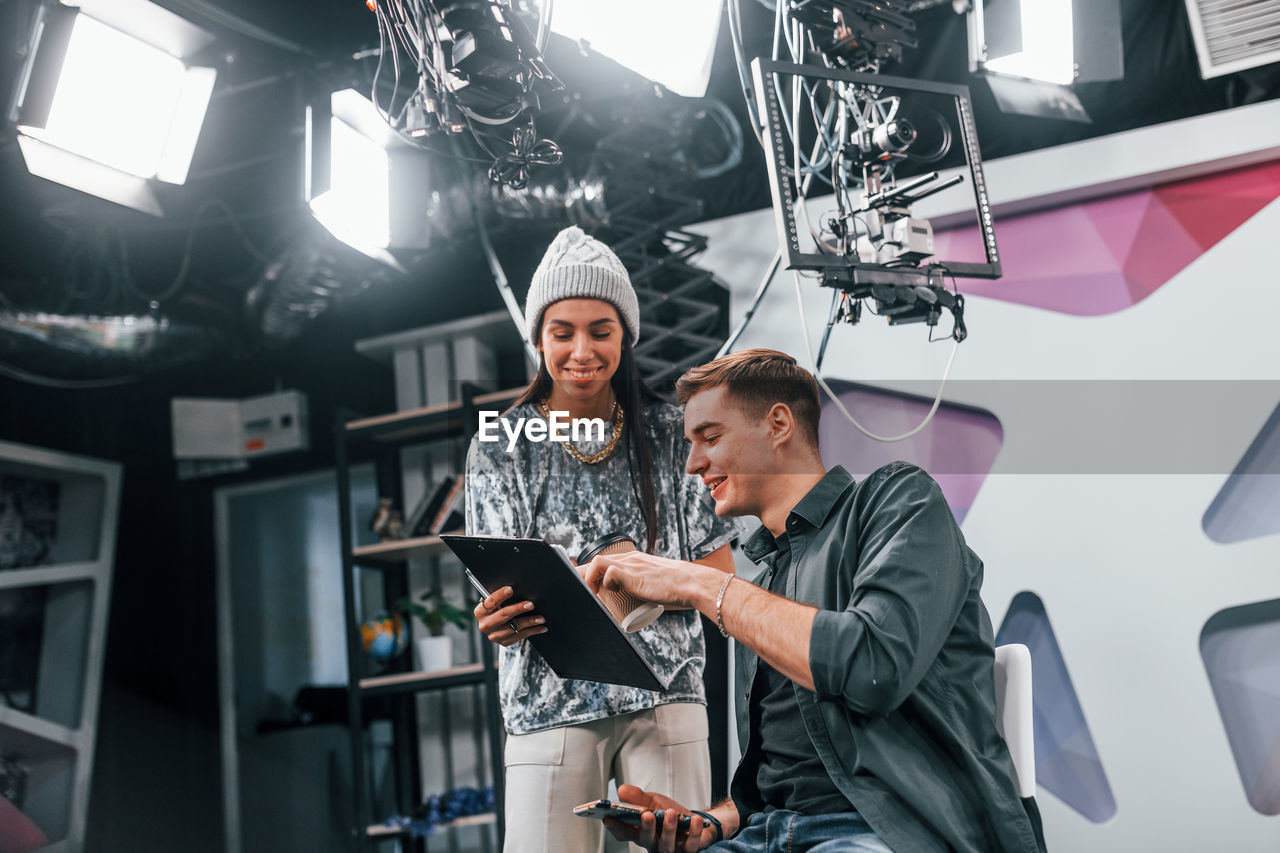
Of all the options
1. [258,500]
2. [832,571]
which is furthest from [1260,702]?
[258,500]

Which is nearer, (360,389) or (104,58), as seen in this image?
(104,58)

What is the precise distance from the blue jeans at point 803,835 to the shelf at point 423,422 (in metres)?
2.68

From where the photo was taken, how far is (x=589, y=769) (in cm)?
186

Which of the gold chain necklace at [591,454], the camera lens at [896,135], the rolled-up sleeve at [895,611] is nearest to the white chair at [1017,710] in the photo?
the rolled-up sleeve at [895,611]

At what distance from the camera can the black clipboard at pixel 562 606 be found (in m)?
1.39

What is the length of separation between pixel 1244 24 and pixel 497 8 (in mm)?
2394

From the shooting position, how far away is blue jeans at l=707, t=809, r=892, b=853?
Result: 4.05 ft

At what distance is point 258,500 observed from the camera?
17.1 feet

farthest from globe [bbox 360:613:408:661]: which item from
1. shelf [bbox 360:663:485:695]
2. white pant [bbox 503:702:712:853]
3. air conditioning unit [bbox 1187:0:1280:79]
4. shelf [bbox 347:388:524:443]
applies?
air conditioning unit [bbox 1187:0:1280:79]

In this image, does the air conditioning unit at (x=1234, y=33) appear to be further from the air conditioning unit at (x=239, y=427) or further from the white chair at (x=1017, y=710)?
the air conditioning unit at (x=239, y=427)

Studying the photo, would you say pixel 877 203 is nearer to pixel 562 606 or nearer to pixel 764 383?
pixel 764 383

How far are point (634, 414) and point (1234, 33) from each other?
→ 245 cm

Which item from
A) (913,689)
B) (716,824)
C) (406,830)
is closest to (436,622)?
(406,830)

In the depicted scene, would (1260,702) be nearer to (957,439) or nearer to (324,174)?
(957,439)
